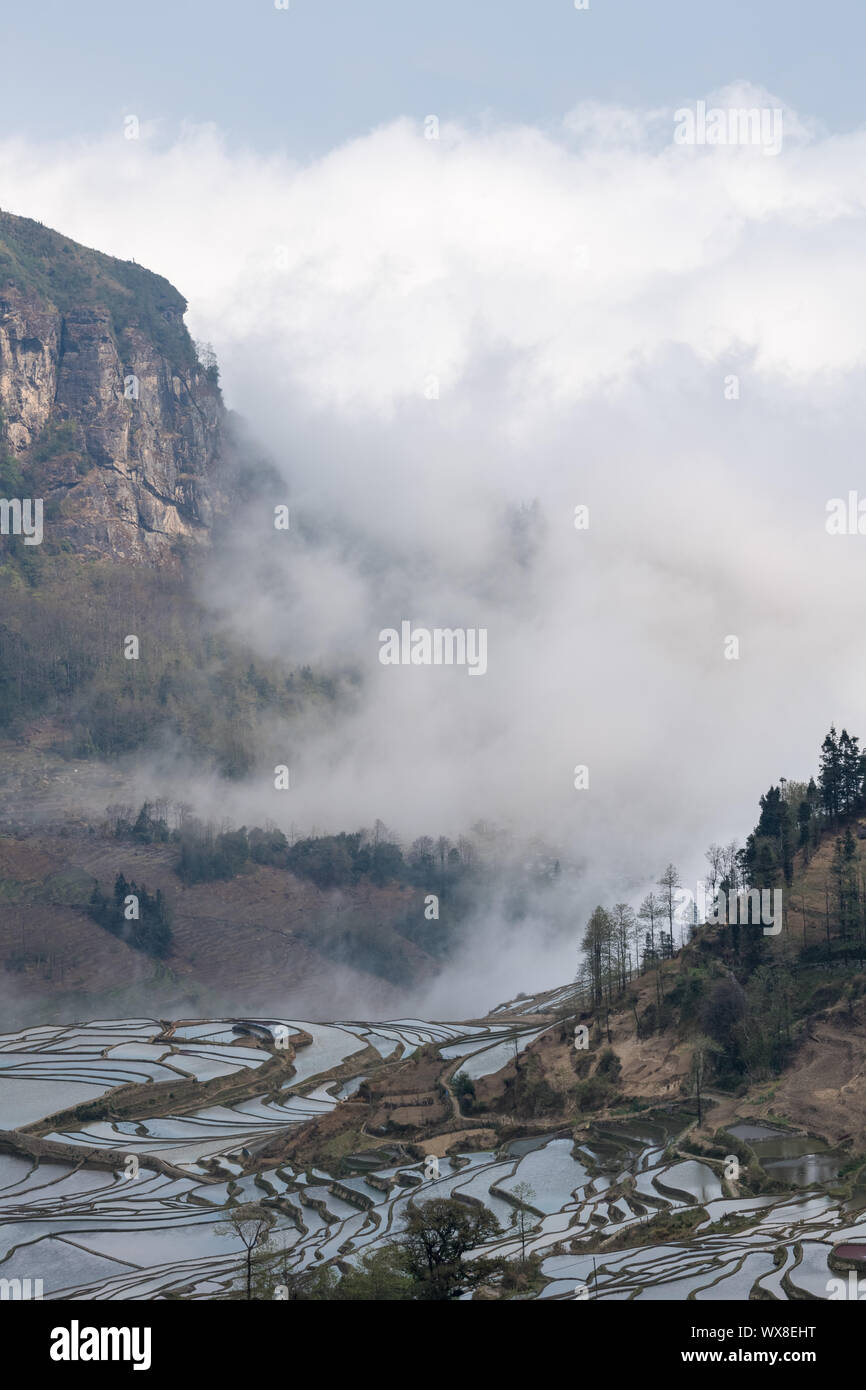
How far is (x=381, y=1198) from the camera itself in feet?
322

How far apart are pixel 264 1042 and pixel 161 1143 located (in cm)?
5239

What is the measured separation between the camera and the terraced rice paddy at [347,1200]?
71.6 m

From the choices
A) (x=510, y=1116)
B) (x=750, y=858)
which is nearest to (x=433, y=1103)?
(x=510, y=1116)

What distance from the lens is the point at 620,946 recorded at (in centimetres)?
14088

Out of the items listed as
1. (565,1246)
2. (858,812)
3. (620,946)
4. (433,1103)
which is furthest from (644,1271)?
(858,812)

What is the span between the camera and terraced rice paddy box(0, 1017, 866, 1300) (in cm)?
7162

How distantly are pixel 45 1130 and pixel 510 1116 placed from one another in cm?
5380

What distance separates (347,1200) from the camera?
327 feet
